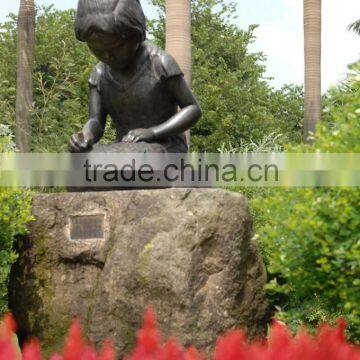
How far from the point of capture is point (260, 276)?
226 inches

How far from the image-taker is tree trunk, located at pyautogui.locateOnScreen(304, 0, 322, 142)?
13.0 meters

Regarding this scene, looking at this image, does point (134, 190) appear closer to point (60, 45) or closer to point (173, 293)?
point (173, 293)

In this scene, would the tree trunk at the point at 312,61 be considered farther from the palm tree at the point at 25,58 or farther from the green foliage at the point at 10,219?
the green foliage at the point at 10,219

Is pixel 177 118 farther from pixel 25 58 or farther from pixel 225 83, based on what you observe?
pixel 225 83

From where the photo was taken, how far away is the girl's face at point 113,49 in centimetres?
560

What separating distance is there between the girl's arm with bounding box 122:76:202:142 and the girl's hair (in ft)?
1.80

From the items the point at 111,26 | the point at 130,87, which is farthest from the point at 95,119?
the point at 111,26

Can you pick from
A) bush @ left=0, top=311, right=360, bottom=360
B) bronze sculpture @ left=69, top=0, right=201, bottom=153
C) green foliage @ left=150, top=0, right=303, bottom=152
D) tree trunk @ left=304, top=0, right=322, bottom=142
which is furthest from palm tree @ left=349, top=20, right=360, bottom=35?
bush @ left=0, top=311, right=360, bottom=360

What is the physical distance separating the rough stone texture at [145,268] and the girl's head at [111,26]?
1188 millimetres

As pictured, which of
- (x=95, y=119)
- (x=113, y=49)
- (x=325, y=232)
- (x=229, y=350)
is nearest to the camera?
(x=229, y=350)

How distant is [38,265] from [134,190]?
109 cm

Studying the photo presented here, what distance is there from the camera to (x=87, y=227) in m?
5.71

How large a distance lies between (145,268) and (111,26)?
192 centimetres

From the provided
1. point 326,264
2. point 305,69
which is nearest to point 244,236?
point 326,264
